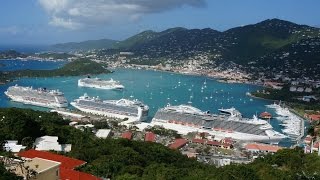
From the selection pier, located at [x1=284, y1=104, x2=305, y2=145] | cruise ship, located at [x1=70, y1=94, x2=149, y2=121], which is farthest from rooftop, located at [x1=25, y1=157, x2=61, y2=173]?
cruise ship, located at [x1=70, y1=94, x2=149, y2=121]

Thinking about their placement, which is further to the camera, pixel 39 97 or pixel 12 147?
pixel 39 97

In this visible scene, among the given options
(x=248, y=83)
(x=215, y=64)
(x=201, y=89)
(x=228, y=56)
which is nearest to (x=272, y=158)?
(x=201, y=89)

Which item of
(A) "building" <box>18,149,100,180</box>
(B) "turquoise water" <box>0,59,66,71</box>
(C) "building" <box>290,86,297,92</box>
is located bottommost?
(B) "turquoise water" <box>0,59,66,71</box>

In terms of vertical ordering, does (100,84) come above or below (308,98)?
below

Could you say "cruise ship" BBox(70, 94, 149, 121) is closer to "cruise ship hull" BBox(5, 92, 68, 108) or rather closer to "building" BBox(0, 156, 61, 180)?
"cruise ship hull" BBox(5, 92, 68, 108)

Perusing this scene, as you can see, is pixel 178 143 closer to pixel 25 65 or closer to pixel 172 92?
pixel 172 92

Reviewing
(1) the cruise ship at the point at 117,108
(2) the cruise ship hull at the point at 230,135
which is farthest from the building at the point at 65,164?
(1) the cruise ship at the point at 117,108

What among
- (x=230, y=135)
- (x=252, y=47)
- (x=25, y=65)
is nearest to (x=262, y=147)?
(x=230, y=135)
